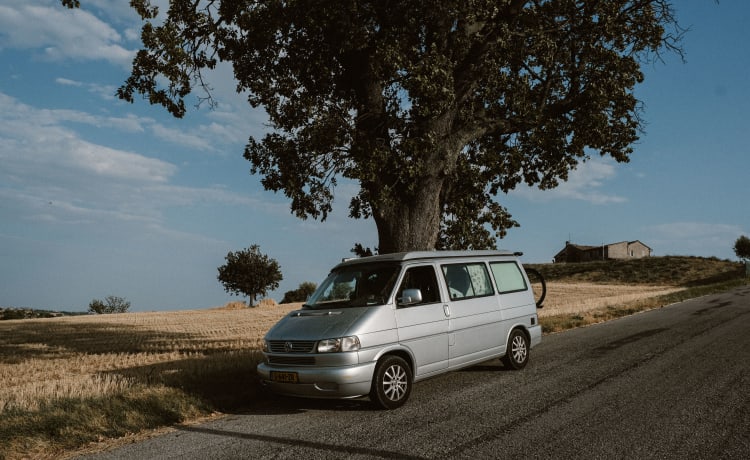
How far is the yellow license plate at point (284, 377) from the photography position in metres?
6.42

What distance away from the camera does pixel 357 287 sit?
24.9 feet

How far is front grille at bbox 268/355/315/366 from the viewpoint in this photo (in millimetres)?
6414

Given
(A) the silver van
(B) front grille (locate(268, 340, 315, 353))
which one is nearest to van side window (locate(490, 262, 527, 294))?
(A) the silver van

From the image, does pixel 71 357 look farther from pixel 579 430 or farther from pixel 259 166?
pixel 579 430

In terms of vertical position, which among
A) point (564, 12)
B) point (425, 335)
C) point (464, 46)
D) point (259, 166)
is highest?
point (564, 12)

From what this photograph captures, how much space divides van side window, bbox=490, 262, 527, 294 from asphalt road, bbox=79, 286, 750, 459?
1389 millimetres

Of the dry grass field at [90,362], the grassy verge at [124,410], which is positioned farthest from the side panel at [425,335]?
the dry grass field at [90,362]

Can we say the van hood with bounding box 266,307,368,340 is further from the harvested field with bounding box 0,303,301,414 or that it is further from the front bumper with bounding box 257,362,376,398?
the harvested field with bounding box 0,303,301,414

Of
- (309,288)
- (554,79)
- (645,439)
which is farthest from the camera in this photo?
(309,288)

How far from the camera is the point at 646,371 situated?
26.1 ft

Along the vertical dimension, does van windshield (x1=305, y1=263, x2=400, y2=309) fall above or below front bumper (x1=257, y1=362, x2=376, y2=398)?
above

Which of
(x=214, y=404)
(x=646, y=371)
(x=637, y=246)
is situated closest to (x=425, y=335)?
(x=214, y=404)

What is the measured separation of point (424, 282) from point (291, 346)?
7.24 ft

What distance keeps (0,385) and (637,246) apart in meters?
109
